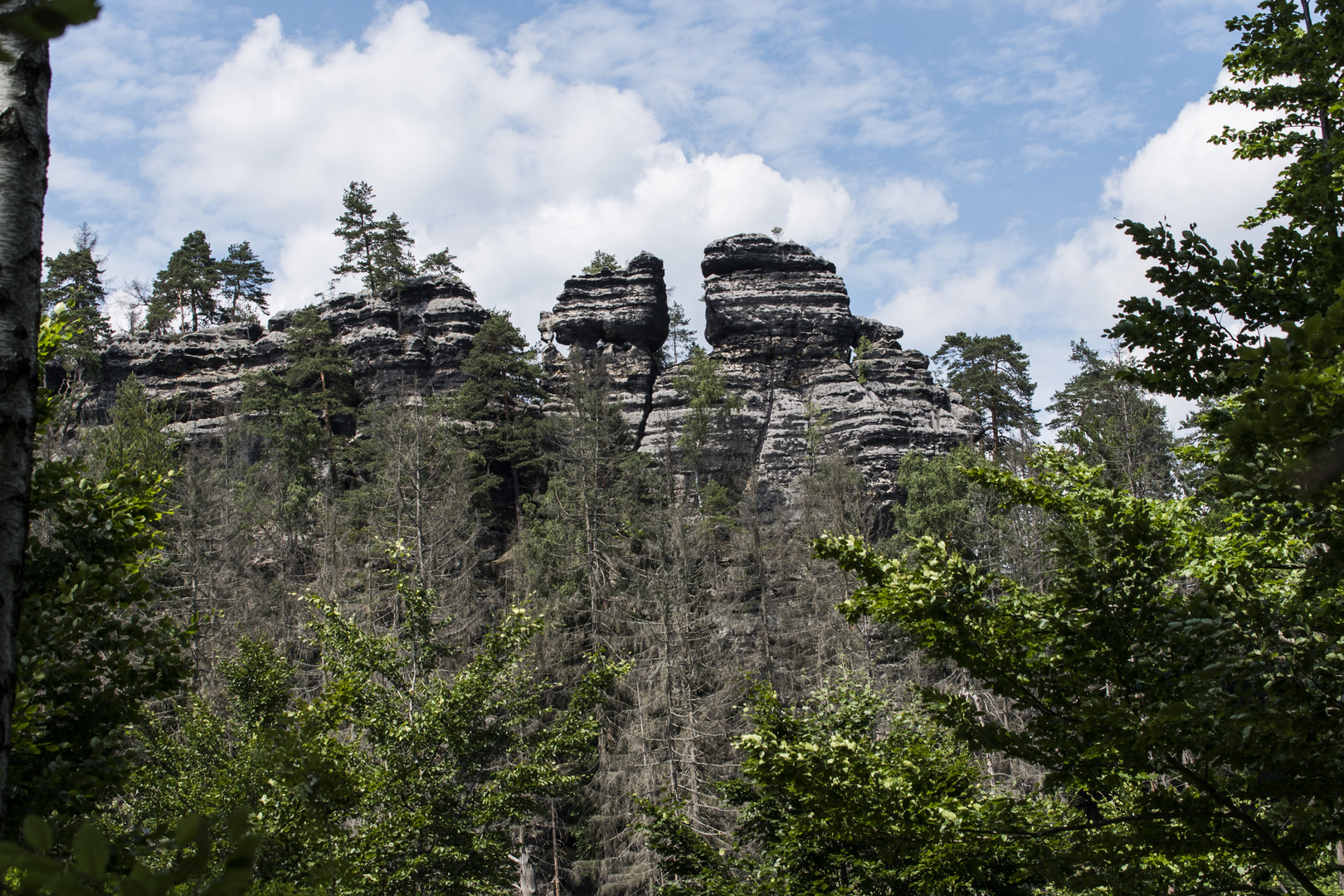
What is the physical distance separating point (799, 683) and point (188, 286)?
130 feet

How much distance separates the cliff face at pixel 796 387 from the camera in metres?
36.2

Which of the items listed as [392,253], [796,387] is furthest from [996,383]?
[392,253]

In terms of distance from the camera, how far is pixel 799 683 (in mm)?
25641

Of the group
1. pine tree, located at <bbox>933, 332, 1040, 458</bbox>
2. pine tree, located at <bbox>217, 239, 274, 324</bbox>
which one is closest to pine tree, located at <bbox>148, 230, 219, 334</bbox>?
pine tree, located at <bbox>217, 239, 274, 324</bbox>

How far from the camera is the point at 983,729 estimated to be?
17.0 ft

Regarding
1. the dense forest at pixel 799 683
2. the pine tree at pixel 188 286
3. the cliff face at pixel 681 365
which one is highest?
the pine tree at pixel 188 286

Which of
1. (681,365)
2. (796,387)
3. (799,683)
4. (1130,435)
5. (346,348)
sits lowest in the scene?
(799,683)

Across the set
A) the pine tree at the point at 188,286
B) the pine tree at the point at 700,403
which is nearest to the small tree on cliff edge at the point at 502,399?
the pine tree at the point at 700,403

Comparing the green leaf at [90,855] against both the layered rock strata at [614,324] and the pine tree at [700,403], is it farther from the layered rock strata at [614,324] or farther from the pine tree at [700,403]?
the layered rock strata at [614,324]

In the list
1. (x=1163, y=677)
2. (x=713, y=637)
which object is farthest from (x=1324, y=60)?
(x=713, y=637)

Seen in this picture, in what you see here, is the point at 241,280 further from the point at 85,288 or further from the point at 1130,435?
the point at 1130,435

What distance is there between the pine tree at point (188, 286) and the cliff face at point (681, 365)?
171 inches

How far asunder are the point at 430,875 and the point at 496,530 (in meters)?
24.7

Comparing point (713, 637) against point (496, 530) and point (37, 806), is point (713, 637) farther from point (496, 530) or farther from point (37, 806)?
point (37, 806)
